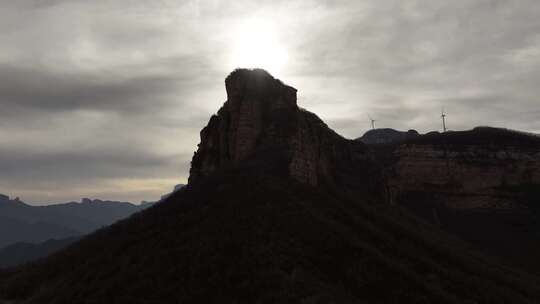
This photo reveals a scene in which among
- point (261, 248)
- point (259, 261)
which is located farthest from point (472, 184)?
point (259, 261)

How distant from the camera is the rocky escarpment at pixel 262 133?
Answer: 68.1 meters

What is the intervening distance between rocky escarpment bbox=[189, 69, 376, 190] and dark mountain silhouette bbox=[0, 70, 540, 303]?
20cm

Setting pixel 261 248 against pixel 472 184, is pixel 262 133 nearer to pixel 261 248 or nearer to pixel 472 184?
pixel 261 248

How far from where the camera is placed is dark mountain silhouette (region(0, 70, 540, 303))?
36.6 meters

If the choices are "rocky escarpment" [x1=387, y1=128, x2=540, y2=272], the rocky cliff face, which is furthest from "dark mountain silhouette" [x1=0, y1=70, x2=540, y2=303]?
the rocky cliff face

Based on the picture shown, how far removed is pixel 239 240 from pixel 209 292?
7.00 meters

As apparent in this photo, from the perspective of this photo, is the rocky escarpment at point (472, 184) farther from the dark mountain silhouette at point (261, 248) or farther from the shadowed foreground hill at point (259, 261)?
the shadowed foreground hill at point (259, 261)

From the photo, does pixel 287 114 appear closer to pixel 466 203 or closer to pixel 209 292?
pixel 209 292

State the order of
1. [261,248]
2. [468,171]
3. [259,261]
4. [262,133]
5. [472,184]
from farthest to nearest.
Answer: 1. [468,171]
2. [472,184]
3. [262,133]
4. [261,248]
5. [259,261]

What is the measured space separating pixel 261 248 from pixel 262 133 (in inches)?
1346

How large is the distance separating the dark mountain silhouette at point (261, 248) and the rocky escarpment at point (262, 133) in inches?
8.0

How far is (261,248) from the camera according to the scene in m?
39.5

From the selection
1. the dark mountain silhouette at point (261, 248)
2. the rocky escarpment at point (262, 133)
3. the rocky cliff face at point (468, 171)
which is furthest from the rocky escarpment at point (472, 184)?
the dark mountain silhouette at point (261, 248)

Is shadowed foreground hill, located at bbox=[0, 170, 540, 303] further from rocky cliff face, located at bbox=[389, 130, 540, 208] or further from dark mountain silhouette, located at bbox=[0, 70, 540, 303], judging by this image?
rocky cliff face, located at bbox=[389, 130, 540, 208]
